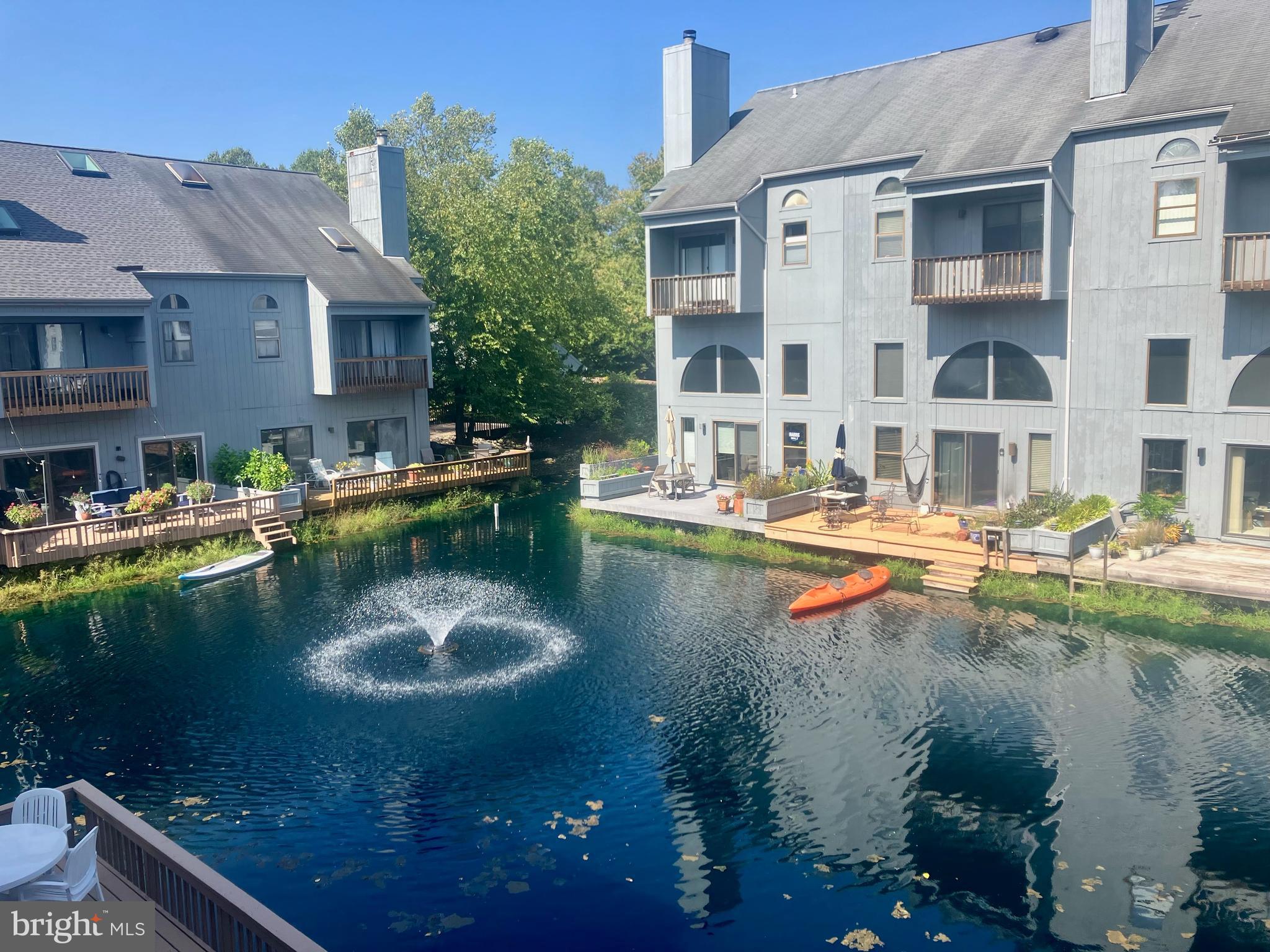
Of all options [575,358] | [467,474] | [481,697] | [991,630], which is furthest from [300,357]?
[991,630]

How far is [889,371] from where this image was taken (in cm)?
2678

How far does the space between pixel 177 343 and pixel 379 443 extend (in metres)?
7.49

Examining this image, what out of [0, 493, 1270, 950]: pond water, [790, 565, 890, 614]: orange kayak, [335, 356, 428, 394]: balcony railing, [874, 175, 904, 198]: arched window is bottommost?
[0, 493, 1270, 950]: pond water

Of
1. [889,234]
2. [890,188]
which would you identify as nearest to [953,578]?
[889,234]

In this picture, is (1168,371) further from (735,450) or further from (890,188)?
(735,450)

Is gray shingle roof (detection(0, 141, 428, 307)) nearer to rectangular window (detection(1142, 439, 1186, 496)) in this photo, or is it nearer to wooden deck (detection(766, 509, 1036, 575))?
wooden deck (detection(766, 509, 1036, 575))

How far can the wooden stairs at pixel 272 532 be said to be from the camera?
27125 millimetres

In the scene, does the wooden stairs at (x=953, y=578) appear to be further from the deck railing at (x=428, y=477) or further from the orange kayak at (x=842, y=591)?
the deck railing at (x=428, y=477)

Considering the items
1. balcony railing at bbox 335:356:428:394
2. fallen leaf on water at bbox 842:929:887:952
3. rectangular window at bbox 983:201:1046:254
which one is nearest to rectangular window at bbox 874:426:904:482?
rectangular window at bbox 983:201:1046:254

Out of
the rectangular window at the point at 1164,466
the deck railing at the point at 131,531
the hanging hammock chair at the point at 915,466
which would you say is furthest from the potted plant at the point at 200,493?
the rectangular window at the point at 1164,466

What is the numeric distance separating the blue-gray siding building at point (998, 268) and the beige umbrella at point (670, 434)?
0.56 meters

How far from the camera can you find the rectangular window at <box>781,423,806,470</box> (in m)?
28.7

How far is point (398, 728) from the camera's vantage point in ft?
49.7

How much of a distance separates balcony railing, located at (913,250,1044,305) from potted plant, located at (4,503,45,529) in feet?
70.7
